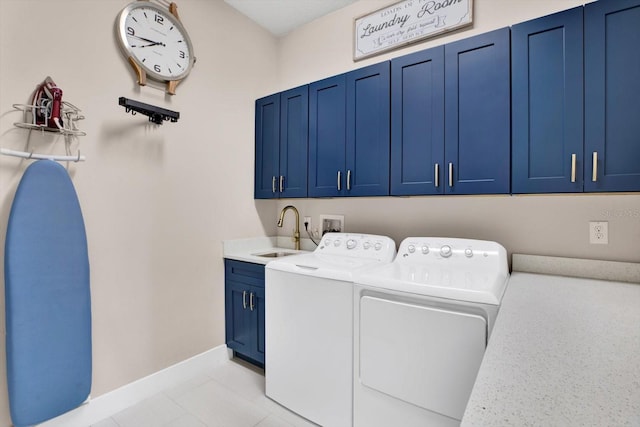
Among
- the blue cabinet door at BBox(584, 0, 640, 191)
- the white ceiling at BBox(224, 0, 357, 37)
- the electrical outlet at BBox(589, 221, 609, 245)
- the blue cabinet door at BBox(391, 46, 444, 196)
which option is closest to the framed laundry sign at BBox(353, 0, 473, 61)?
the white ceiling at BBox(224, 0, 357, 37)

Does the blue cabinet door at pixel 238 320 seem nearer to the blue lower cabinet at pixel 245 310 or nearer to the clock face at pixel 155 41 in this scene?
the blue lower cabinet at pixel 245 310

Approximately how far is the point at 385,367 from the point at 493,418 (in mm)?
→ 1064

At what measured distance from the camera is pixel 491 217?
1890mm

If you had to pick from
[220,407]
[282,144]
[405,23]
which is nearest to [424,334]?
[220,407]

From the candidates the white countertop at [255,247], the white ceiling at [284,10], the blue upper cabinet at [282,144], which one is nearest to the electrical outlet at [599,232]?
the blue upper cabinet at [282,144]

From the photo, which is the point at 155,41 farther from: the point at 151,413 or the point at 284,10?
the point at 151,413

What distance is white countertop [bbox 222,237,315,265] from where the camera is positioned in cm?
240

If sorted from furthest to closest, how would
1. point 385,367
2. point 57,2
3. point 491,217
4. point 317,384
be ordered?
point 491,217 → point 317,384 → point 57,2 → point 385,367

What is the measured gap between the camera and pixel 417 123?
6.03ft

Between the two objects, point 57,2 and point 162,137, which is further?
point 162,137

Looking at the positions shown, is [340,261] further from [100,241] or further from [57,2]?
[57,2]

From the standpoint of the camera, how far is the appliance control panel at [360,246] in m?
1.98

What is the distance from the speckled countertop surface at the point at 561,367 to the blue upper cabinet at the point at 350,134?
116 cm

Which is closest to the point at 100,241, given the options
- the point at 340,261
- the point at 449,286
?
the point at 340,261
